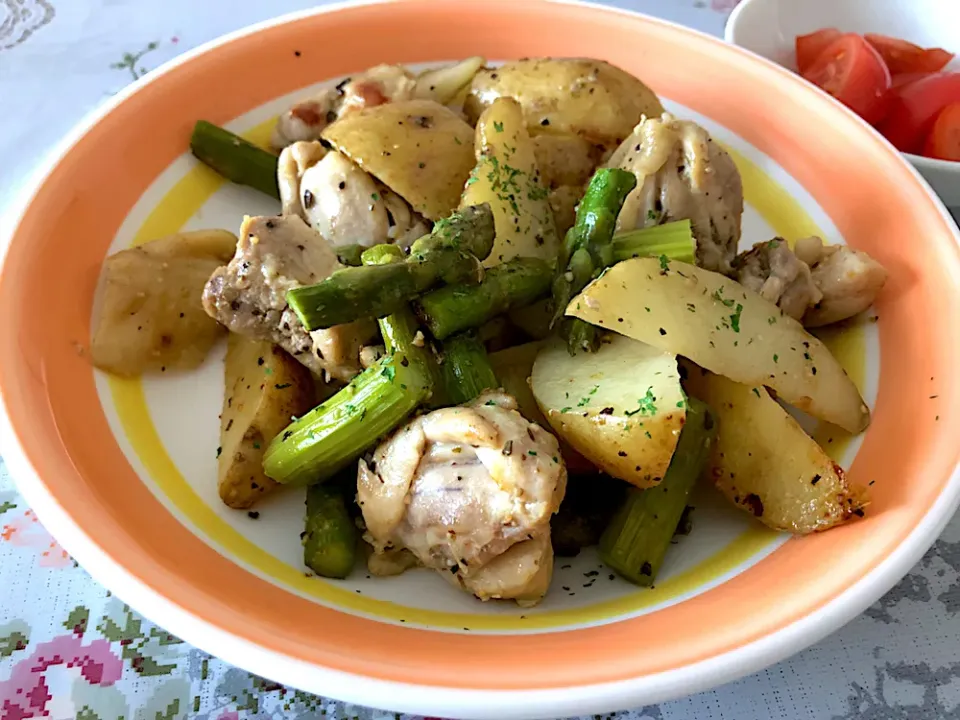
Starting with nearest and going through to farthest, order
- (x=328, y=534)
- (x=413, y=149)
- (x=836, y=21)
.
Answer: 1. (x=328, y=534)
2. (x=413, y=149)
3. (x=836, y=21)

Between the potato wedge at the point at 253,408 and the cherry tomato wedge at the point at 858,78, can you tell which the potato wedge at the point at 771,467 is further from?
the cherry tomato wedge at the point at 858,78

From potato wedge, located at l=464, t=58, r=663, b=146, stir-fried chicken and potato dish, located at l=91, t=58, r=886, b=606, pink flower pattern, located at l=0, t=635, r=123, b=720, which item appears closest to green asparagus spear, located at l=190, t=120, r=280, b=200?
stir-fried chicken and potato dish, located at l=91, t=58, r=886, b=606

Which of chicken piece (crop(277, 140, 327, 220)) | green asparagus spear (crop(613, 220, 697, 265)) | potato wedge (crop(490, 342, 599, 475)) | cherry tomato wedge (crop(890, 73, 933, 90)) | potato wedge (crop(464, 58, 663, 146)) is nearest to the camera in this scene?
potato wedge (crop(490, 342, 599, 475))

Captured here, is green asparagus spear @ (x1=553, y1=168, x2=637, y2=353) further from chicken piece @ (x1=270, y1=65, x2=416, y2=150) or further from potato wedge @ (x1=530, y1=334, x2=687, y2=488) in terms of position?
chicken piece @ (x1=270, y1=65, x2=416, y2=150)

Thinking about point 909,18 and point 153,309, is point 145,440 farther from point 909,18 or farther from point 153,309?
point 909,18

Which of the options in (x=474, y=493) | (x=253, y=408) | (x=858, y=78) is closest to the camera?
(x=474, y=493)

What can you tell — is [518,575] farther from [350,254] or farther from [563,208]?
[563,208]

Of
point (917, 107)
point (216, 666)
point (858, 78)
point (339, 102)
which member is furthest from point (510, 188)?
point (917, 107)
